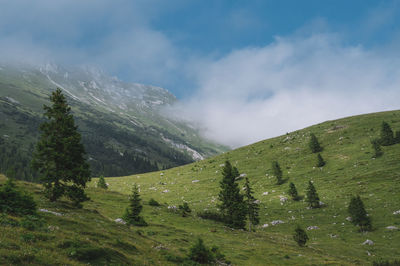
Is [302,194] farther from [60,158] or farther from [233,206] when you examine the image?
[60,158]

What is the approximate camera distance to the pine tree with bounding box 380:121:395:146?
63.8 m

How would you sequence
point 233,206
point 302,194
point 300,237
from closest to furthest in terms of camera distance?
point 300,237
point 233,206
point 302,194

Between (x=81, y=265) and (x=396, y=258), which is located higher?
(x=81, y=265)

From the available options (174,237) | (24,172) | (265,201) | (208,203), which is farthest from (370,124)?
(24,172)

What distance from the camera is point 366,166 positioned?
5766cm

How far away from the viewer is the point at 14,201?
20.3 meters

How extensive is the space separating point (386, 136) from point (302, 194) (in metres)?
31.8

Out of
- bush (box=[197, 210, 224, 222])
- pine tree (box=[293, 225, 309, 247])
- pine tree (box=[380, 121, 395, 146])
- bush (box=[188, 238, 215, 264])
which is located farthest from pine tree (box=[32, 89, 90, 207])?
pine tree (box=[380, 121, 395, 146])

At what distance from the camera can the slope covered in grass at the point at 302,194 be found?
99.9 feet

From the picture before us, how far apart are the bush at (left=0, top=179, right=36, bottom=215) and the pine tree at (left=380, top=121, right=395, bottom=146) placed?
78508 millimetres

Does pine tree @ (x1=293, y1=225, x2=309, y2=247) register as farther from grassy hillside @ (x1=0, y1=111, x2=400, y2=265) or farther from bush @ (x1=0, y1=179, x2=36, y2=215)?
bush @ (x1=0, y1=179, x2=36, y2=215)

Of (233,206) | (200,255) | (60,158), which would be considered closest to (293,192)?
(233,206)

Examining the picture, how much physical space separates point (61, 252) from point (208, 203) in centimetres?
4693

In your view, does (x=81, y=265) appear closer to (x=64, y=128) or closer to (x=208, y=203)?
(x=64, y=128)
